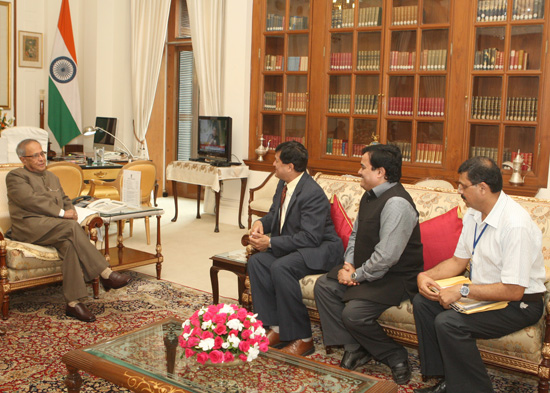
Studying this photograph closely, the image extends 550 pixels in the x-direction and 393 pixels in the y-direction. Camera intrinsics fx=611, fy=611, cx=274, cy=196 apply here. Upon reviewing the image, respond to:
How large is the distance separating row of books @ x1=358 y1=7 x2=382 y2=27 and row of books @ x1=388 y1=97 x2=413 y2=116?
0.87 metres

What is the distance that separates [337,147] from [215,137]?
1625 mm

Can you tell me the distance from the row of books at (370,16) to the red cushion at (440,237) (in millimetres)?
3594

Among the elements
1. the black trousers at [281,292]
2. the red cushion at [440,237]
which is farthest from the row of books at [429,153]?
the black trousers at [281,292]

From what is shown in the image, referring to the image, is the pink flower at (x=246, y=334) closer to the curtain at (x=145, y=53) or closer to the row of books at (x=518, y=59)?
the row of books at (x=518, y=59)

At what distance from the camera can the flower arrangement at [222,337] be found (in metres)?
2.59

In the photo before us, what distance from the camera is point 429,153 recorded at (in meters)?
6.56

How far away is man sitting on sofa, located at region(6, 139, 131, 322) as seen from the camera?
4.29 meters

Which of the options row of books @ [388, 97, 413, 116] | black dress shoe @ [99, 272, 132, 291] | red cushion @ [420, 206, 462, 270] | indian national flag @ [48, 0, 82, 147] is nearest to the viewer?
red cushion @ [420, 206, 462, 270]

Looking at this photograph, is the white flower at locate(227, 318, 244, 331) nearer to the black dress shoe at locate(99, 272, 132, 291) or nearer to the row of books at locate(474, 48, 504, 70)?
the black dress shoe at locate(99, 272, 132, 291)

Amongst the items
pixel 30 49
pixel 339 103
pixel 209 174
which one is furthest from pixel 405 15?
pixel 30 49

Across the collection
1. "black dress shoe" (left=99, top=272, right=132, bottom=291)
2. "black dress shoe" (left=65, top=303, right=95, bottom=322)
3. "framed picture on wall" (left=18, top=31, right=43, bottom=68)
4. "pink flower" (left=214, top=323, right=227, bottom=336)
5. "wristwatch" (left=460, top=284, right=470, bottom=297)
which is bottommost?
"black dress shoe" (left=65, top=303, right=95, bottom=322)

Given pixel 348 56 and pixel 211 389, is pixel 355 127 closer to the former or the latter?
pixel 348 56

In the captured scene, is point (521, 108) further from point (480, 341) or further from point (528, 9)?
point (480, 341)

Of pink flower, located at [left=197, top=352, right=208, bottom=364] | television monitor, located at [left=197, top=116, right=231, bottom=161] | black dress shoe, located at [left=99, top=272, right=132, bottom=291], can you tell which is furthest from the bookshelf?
pink flower, located at [left=197, top=352, right=208, bottom=364]
